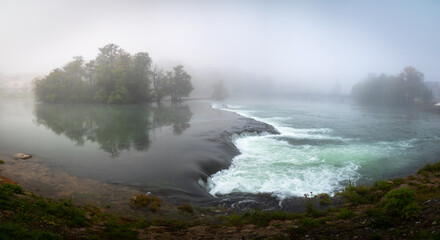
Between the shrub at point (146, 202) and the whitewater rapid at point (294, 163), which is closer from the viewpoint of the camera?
the shrub at point (146, 202)

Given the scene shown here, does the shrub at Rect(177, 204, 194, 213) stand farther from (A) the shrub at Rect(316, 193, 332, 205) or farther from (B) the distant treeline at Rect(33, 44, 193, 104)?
(B) the distant treeline at Rect(33, 44, 193, 104)

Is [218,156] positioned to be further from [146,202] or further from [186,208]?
[146,202]

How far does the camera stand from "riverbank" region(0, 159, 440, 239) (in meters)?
7.31

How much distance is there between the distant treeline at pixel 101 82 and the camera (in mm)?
77188

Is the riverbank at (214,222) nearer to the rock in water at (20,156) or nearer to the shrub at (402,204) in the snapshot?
the shrub at (402,204)

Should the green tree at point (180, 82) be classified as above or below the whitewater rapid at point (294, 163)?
above

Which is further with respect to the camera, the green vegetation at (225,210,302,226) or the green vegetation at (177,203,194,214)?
the green vegetation at (177,203,194,214)

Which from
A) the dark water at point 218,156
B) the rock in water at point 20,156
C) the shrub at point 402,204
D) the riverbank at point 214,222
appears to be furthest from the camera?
the rock in water at point 20,156

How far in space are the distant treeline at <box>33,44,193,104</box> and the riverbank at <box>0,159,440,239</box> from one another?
2774 inches

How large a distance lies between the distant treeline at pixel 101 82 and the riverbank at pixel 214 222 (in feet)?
231

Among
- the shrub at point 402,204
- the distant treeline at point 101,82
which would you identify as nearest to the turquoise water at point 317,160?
the shrub at point 402,204

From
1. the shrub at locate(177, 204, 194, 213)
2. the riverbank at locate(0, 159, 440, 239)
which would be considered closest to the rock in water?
the riverbank at locate(0, 159, 440, 239)

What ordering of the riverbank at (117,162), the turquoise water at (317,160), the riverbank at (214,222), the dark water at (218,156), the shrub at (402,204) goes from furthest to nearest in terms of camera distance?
the turquoise water at (317,160)
the dark water at (218,156)
the riverbank at (117,162)
the shrub at (402,204)
the riverbank at (214,222)

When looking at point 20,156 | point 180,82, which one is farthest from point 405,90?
point 20,156
